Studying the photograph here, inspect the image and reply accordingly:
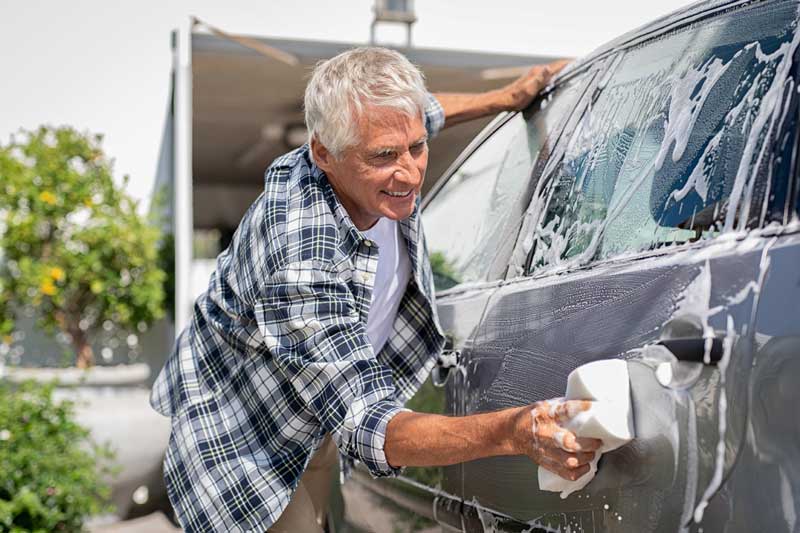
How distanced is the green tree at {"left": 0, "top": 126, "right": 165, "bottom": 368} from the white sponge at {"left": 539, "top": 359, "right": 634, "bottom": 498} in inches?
184

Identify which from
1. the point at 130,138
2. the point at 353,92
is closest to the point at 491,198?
the point at 353,92

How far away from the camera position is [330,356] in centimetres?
171

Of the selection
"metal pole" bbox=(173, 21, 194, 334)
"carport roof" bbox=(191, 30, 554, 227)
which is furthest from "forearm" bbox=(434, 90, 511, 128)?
"metal pole" bbox=(173, 21, 194, 334)

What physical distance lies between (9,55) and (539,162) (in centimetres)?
485

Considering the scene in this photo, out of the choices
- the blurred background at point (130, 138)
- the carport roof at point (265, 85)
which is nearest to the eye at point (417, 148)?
the carport roof at point (265, 85)

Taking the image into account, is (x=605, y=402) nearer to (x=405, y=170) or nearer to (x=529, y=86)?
(x=405, y=170)

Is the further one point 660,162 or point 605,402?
point 660,162

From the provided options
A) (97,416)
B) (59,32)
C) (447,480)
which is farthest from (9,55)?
(447,480)

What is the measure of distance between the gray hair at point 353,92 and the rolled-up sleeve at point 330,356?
24 cm

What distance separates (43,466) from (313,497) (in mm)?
2216

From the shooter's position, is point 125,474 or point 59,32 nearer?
point 125,474

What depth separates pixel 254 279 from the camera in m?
1.88

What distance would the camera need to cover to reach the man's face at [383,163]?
5.85ft

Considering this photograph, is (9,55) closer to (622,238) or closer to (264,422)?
(264,422)
